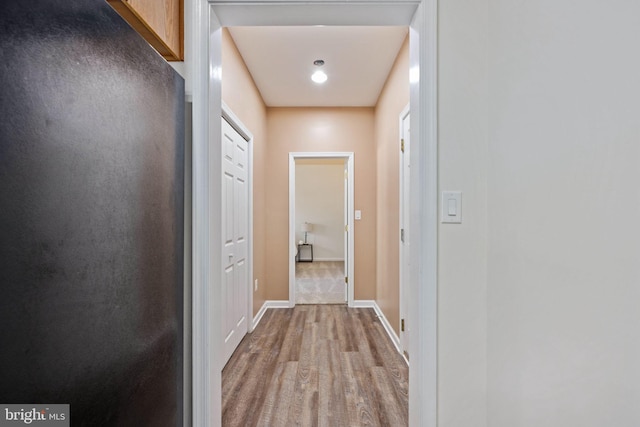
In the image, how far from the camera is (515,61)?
1012 millimetres

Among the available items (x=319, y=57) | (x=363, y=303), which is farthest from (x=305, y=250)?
(x=319, y=57)

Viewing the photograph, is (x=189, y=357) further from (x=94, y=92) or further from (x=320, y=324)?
(x=320, y=324)

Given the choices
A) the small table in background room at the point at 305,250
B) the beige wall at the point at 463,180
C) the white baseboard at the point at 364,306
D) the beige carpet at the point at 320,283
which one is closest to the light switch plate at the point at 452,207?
the beige wall at the point at 463,180

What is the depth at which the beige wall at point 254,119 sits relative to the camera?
2.37m

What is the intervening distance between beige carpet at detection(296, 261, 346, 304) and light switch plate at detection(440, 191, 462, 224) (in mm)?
3206

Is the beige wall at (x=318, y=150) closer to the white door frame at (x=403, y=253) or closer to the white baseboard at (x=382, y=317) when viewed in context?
the white baseboard at (x=382, y=317)

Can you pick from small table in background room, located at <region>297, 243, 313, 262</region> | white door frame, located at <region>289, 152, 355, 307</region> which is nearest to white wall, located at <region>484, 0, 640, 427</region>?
white door frame, located at <region>289, 152, 355, 307</region>

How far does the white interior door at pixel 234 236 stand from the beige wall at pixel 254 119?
24 centimetres

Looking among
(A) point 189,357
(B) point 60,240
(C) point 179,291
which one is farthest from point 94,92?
(A) point 189,357

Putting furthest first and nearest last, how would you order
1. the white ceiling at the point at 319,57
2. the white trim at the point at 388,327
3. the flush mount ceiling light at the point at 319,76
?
the flush mount ceiling light at the point at 319,76 → the white trim at the point at 388,327 → the white ceiling at the point at 319,57

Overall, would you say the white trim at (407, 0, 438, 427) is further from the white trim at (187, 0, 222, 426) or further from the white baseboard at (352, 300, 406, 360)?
the white baseboard at (352, 300, 406, 360)

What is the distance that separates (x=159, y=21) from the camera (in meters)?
1.00

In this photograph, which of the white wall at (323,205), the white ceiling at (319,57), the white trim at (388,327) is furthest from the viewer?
the white wall at (323,205)

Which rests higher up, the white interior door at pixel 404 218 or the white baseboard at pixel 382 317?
the white interior door at pixel 404 218
